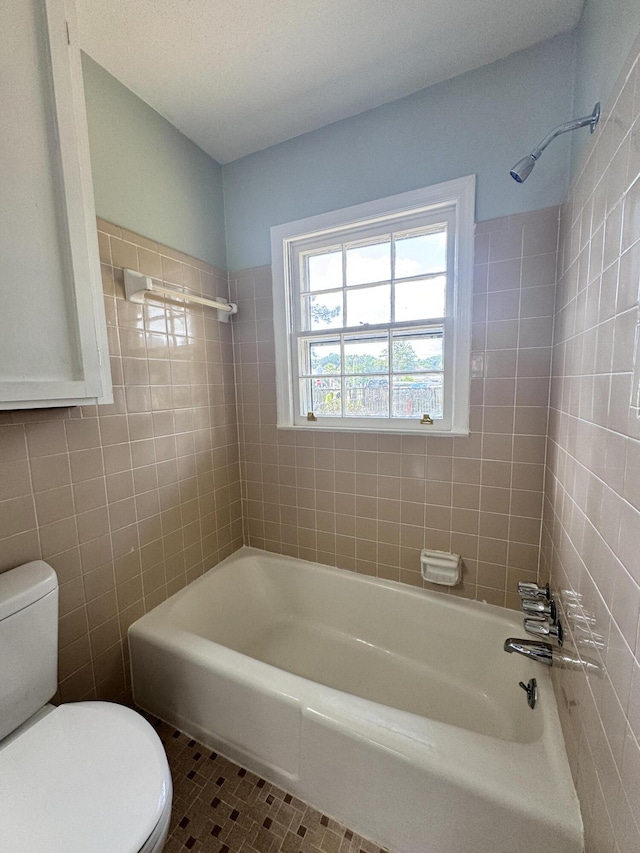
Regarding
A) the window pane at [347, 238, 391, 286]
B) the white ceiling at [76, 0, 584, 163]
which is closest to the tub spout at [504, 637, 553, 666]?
the window pane at [347, 238, 391, 286]

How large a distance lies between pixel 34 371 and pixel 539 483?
1.80 metres

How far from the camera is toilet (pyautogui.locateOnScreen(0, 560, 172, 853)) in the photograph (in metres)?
0.67

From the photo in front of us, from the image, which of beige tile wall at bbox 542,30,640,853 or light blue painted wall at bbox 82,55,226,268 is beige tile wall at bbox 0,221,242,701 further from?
beige tile wall at bbox 542,30,640,853

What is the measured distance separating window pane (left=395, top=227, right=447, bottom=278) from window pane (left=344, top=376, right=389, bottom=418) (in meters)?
0.52

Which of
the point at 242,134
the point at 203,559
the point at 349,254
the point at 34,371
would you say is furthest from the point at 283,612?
the point at 242,134

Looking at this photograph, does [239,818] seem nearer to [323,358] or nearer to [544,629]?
[544,629]

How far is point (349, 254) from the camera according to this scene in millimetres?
1676

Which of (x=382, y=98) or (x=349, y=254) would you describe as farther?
(x=349, y=254)

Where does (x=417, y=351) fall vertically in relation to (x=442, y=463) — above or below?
above

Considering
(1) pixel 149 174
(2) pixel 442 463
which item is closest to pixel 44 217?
(1) pixel 149 174

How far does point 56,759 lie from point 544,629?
1.40 meters

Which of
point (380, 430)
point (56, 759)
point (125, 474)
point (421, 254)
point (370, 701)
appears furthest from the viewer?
point (380, 430)

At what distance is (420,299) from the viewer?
1531 mm

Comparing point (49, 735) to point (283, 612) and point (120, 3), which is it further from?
point (120, 3)
